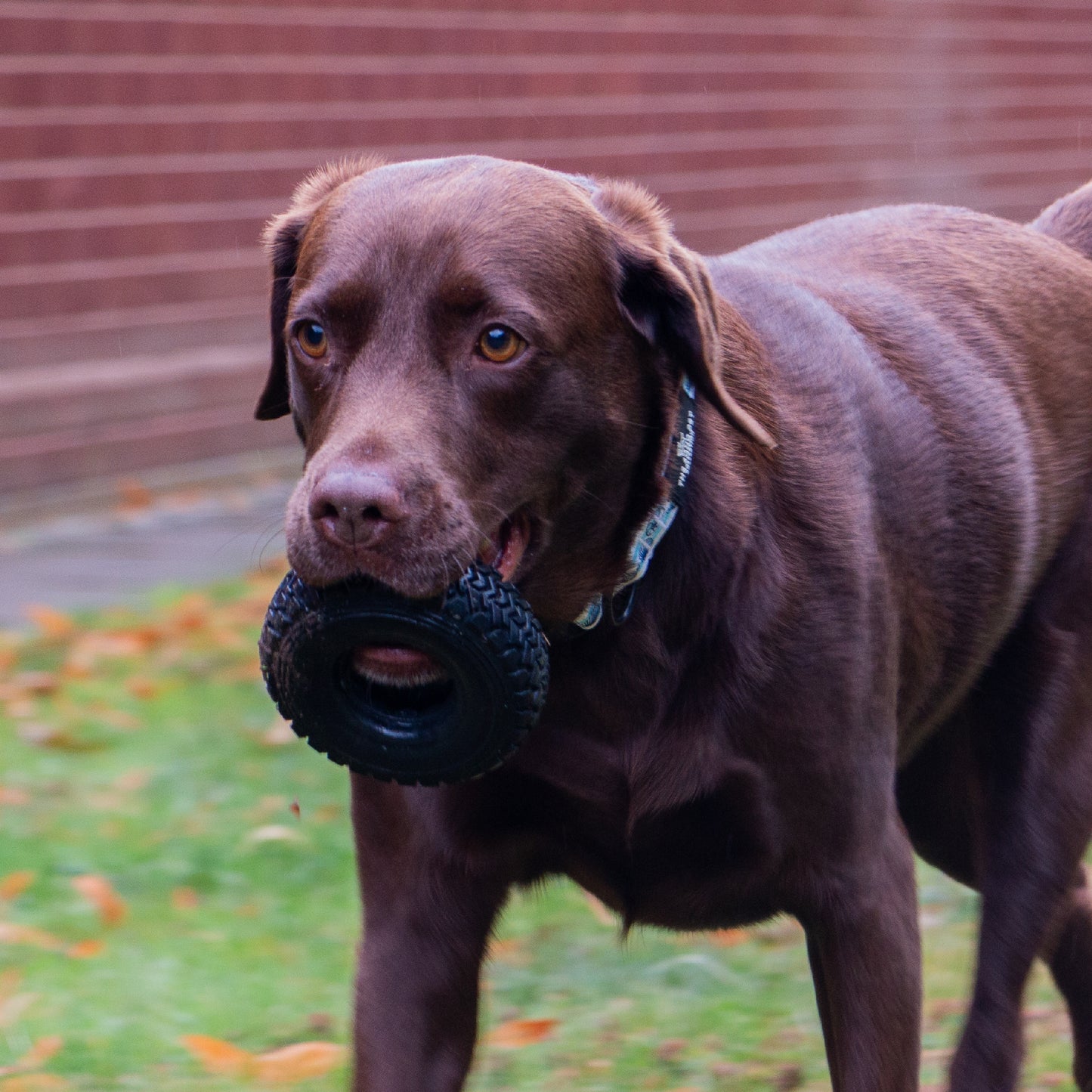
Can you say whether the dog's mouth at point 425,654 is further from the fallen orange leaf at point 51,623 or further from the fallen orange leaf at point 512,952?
the fallen orange leaf at point 51,623

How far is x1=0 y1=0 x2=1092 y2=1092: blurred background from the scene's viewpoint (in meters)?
4.15

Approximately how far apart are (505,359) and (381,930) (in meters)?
0.94

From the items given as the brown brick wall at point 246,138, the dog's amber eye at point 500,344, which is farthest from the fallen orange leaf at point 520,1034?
the brown brick wall at point 246,138

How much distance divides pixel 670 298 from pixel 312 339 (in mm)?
530

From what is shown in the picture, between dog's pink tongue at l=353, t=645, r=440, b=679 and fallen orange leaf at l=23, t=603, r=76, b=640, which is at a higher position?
dog's pink tongue at l=353, t=645, r=440, b=679

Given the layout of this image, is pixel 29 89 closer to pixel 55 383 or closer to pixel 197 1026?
pixel 55 383

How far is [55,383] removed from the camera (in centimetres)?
842

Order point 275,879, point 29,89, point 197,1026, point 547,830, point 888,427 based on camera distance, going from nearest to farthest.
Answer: point 547,830 < point 888,427 < point 197,1026 < point 275,879 < point 29,89

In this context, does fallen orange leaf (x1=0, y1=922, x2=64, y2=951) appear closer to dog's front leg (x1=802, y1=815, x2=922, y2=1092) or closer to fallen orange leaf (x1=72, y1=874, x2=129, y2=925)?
fallen orange leaf (x1=72, y1=874, x2=129, y2=925)

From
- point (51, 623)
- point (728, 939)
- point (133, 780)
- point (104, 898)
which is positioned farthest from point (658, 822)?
point (51, 623)

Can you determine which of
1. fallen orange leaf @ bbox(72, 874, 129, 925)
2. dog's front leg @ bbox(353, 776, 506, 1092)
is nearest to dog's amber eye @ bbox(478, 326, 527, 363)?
dog's front leg @ bbox(353, 776, 506, 1092)

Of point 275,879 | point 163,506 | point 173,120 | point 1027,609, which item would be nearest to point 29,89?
point 173,120

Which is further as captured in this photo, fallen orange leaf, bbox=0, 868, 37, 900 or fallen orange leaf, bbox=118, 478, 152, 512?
fallen orange leaf, bbox=118, 478, 152, 512

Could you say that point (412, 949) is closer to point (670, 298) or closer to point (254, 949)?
point (670, 298)
